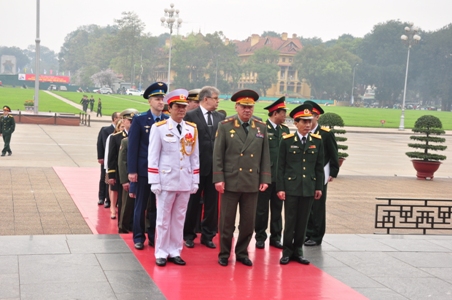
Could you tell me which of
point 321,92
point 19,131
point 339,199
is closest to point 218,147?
point 339,199

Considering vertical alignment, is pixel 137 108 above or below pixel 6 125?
below

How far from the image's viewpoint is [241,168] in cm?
683

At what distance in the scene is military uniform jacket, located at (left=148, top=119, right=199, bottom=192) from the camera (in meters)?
6.64

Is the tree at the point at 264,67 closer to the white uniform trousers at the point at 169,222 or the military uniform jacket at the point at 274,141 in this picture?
the military uniform jacket at the point at 274,141

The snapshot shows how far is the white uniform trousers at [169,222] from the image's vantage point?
22.1 ft

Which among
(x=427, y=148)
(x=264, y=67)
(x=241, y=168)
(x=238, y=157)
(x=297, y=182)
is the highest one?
(x=264, y=67)

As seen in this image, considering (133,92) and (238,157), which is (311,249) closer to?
(238,157)

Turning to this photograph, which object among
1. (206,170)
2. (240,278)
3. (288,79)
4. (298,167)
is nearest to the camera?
(240,278)

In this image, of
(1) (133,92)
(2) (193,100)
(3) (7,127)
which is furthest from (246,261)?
(1) (133,92)

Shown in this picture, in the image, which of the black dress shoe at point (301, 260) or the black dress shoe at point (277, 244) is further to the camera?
the black dress shoe at point (277, 244)

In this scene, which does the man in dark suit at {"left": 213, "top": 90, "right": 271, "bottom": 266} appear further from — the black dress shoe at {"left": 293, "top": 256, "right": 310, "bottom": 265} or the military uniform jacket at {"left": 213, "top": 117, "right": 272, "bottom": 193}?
the black dress shoe at {"left": 293, "top": 256, "right": 310, "bottom": 265}

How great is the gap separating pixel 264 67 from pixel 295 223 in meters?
114

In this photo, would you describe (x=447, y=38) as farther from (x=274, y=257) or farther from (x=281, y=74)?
(x=274, y=257)

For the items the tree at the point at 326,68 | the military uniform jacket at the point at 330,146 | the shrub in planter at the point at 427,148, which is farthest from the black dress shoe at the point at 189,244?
the tree at the point at 326,68
